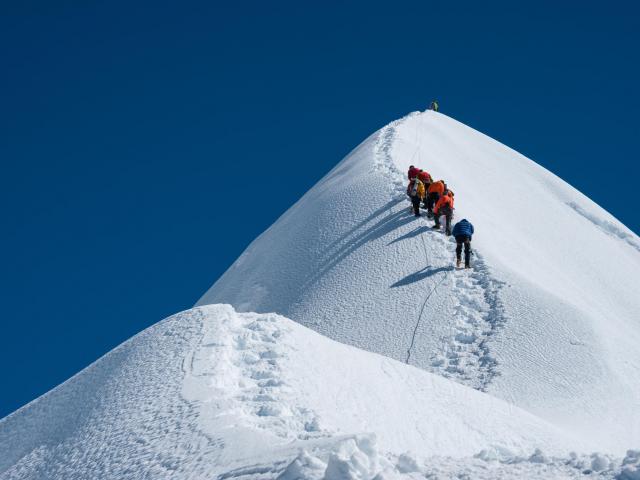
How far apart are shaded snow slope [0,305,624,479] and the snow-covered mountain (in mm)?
31

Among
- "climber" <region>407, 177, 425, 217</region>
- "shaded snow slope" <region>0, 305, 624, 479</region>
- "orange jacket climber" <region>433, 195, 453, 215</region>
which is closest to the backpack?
"climber" <region>407, 177, 425, 217</region>

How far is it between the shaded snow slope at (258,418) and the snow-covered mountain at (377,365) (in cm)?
3

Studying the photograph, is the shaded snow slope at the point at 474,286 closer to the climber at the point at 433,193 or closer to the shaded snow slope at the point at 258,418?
the climber at the point at 433,193

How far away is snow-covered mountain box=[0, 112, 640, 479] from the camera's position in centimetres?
880

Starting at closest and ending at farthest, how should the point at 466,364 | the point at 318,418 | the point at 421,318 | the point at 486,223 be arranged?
the point at 318,418 → the point at 466,364 → the point at 421,318 → the point at 486,223

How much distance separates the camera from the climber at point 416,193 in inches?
830

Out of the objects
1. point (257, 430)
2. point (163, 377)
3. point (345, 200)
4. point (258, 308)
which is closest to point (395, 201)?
point (345, 200)

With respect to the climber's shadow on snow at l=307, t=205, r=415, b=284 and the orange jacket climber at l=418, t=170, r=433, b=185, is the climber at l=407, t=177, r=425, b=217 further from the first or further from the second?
the orange jacket climber at l=418, t=170, r=433, b=185

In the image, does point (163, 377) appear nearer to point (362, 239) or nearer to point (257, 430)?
point (257, 430)

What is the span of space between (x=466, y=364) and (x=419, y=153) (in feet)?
46.3

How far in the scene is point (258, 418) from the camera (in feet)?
31.6

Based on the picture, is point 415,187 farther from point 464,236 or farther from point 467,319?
point 467,319

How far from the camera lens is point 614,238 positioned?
2831 centimetres

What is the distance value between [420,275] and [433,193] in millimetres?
2926
